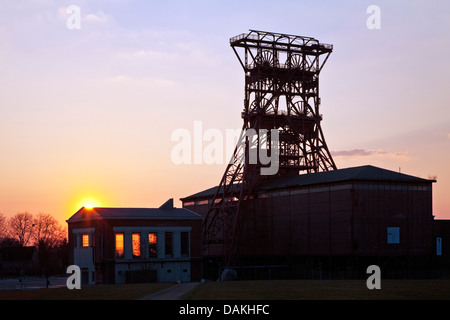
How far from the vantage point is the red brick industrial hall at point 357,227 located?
8875 cm

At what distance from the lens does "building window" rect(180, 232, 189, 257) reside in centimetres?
9269

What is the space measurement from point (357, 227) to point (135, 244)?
1031 inches

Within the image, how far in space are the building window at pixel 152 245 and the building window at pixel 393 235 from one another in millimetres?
27653

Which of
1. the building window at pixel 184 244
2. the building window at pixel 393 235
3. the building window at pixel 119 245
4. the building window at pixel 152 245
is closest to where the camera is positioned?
the building window at pixel 119 245

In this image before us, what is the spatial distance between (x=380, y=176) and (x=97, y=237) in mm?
34586

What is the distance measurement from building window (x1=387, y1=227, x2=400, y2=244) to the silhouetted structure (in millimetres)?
23087

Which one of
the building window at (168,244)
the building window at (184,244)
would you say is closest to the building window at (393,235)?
the building window at (184,244)

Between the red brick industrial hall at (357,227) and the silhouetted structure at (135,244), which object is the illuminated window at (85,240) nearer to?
the silhouetted structure at (135,244)

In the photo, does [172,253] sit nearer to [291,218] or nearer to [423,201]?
[291,218]

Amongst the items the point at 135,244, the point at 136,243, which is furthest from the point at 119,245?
the point at 136,243

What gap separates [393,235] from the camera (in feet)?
296

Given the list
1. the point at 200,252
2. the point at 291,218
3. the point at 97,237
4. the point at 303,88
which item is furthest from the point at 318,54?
the point at 97,237

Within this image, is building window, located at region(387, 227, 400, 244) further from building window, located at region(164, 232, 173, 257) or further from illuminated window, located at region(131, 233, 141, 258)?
illuminated window, located at region(131, 233, 141, 258)

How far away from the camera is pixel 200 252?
308ft
